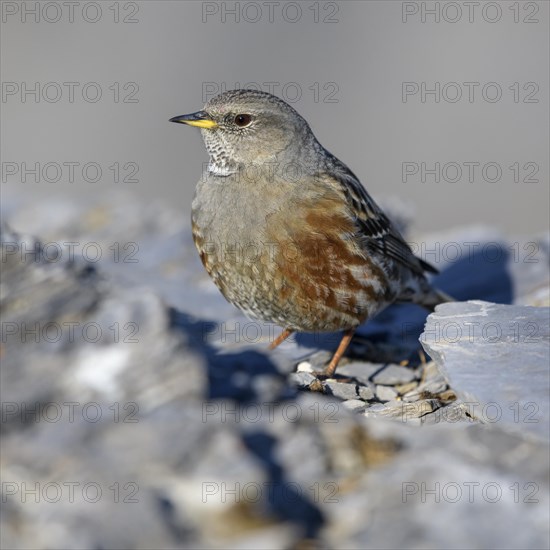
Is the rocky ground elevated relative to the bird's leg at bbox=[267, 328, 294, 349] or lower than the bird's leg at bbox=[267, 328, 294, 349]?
elevated

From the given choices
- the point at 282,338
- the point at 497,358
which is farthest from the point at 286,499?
the point at 282,338

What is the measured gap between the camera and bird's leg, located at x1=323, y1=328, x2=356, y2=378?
6340mm

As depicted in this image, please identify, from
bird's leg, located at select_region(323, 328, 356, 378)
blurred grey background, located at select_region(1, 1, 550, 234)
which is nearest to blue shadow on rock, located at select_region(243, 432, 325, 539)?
bird's leg, located at select_region(323, 328, 356, 378)

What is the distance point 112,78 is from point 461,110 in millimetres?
7479

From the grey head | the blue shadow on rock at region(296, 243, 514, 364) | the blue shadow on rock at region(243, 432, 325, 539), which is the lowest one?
the blue shadow on rock at region(296, 243, 514, 364)

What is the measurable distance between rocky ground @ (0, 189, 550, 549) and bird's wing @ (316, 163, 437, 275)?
1.74m

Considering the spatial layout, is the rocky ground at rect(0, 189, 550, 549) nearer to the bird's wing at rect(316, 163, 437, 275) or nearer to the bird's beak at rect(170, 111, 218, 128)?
the bird's wing at rect(316, 163, 437, 275)

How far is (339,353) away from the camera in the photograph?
6.60m

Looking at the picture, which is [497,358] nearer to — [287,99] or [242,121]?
[242,121]

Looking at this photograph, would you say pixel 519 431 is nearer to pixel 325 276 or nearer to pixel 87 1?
pixel 325 276

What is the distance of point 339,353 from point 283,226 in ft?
3.19

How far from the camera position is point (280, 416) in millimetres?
4000

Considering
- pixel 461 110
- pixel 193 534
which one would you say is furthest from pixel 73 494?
pixel 461 110

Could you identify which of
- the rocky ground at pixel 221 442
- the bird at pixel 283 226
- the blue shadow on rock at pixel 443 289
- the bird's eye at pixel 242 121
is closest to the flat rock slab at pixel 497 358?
the rocky ground at pixel 221 442
